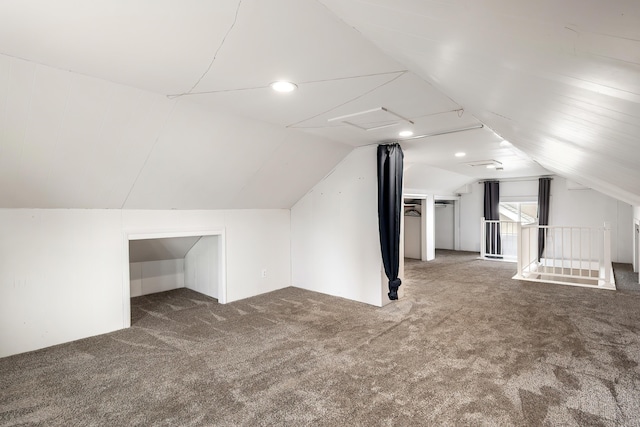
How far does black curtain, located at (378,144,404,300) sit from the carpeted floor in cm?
65

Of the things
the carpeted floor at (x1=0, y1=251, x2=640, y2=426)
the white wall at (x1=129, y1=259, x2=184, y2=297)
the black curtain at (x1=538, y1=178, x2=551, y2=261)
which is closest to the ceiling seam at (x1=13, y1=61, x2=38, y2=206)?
the carpeted floor at (x1=0, y1=251, x2=640, y2=426)

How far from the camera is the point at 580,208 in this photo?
7.95 m

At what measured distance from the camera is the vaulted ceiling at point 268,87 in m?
0.81

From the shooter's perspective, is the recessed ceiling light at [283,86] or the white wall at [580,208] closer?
the recessed ceiling light at [283,86]

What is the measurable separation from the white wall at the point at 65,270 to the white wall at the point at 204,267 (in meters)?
0.60

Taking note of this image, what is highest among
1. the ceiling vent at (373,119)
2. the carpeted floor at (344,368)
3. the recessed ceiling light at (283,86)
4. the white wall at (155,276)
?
the recessed ceiling light at (283,86)

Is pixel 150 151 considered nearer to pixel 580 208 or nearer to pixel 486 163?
pixel 486 163

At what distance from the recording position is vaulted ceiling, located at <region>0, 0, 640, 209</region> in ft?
2.65

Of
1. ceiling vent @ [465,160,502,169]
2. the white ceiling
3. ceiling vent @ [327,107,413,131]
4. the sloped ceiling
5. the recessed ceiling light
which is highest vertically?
the recessed ceiling light

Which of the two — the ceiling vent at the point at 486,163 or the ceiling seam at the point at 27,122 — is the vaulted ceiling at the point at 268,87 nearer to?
the ceiling seam at the point at 27,122

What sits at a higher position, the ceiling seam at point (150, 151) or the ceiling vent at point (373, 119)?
the ceiling vent at point (373, 119)

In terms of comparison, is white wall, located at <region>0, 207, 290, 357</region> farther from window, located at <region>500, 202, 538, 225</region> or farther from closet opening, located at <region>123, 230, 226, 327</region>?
window, located at <region>500, 202, 538, 225</region>

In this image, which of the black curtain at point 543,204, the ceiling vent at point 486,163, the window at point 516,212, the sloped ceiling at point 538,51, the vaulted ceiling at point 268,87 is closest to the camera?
the sloped ceiling at point 538,51

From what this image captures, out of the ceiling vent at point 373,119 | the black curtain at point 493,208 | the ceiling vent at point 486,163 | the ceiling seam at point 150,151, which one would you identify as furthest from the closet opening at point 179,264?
the black curtain at point 493,208
